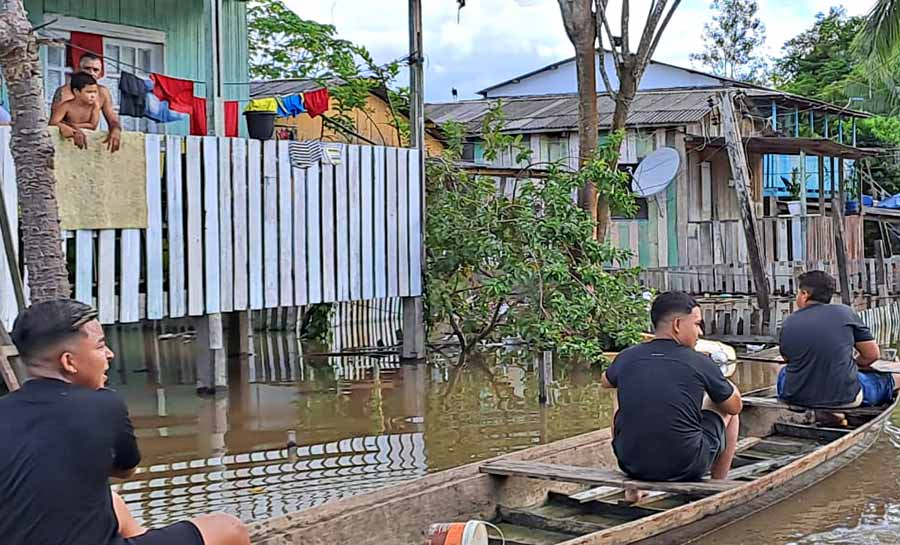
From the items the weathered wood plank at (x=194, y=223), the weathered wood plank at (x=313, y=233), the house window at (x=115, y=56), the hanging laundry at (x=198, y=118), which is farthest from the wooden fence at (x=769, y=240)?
the weathered wood plank at (x=194, y=223)

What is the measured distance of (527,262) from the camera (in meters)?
14.3

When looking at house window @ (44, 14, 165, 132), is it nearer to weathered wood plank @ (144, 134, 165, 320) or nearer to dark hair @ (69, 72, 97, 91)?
weathered wood plank @ (144, 134, 165, 320)

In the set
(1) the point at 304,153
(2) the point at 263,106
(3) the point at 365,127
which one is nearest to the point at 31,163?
(1) the point at 304,153

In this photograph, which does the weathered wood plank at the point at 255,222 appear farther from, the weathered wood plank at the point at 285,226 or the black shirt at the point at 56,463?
the black shirt at the point at 56,463

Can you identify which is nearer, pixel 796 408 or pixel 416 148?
pixel 796 408

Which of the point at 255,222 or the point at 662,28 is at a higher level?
the point at 662,28

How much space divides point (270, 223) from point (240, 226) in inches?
18.4

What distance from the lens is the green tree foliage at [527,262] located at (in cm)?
1395

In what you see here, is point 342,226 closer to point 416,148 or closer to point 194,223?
point 416,148

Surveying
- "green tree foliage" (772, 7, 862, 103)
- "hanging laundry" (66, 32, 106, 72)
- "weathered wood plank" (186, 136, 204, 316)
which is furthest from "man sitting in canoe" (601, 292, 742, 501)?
"green tree foliage" (772, 7, 862, 103)

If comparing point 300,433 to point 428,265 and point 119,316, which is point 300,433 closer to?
point 119,316

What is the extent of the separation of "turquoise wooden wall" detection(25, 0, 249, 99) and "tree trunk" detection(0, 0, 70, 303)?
7.24 m

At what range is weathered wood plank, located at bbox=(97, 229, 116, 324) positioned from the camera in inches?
434

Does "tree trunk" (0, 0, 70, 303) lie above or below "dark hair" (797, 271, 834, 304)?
above
